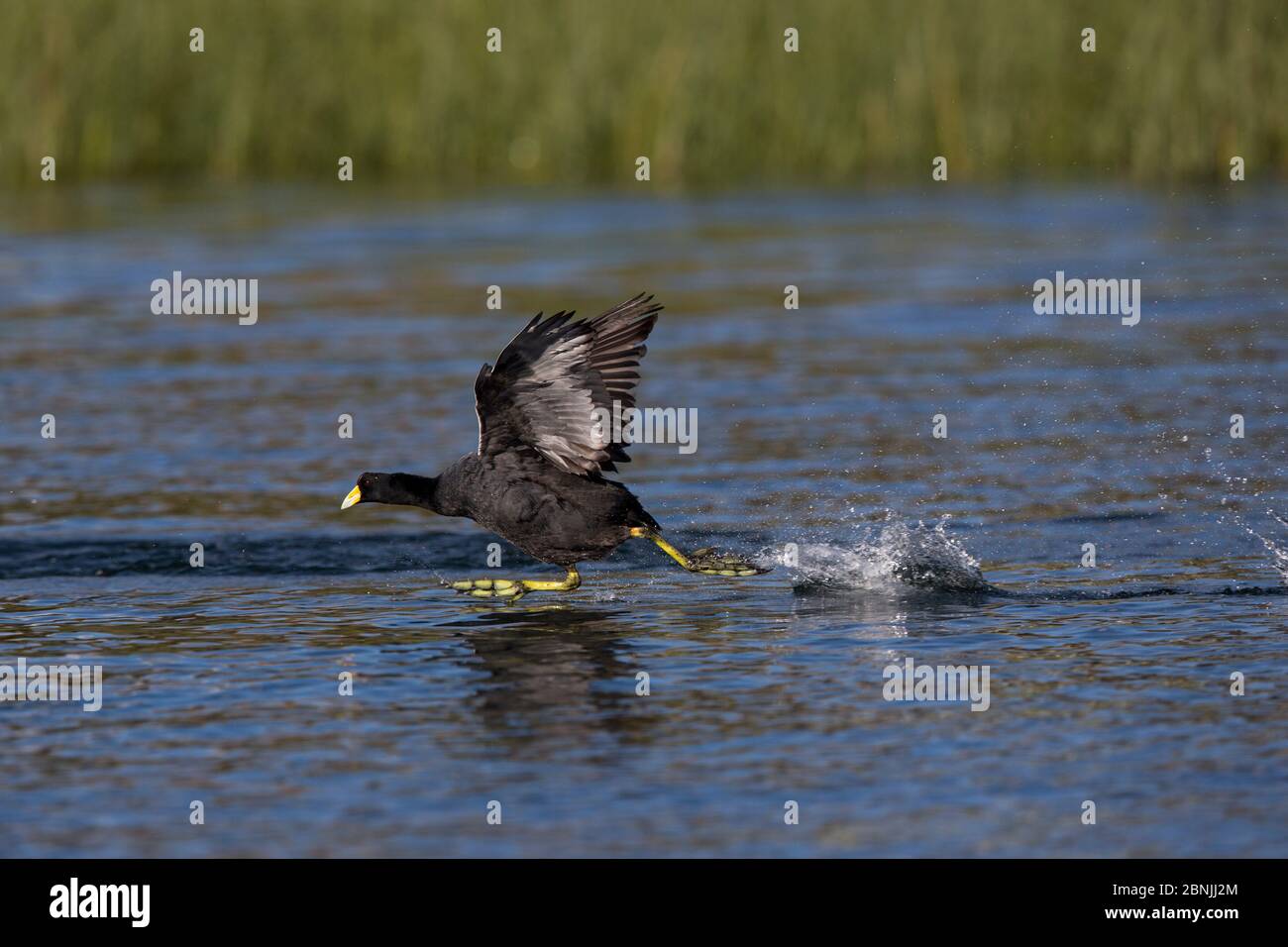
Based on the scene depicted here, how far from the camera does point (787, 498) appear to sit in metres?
12.0

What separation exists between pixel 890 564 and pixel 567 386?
196 cm

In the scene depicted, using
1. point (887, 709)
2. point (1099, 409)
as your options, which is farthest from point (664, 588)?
point (1099, 409)

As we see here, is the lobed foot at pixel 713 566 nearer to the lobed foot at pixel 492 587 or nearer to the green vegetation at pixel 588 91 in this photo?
the lobed foot at pixel 492 587

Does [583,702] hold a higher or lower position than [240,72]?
lower

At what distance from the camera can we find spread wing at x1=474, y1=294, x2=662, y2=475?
30.3ft

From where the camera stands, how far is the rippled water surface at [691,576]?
6762 mm
